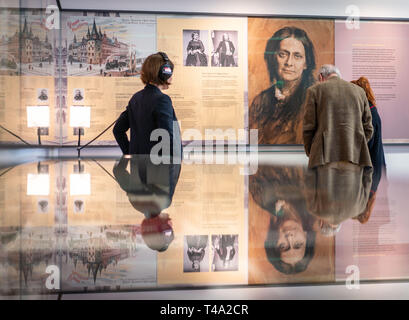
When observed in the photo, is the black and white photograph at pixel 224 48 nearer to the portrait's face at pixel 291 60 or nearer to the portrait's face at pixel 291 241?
the portrait's face at pixel 291 60

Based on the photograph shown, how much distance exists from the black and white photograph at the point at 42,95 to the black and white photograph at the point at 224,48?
3.21m

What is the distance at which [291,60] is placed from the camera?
990 centimetres

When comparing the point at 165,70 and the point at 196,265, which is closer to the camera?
the point at 196,265

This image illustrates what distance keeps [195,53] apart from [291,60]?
6.34 ft

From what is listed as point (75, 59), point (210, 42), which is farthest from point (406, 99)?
point (75, 59)

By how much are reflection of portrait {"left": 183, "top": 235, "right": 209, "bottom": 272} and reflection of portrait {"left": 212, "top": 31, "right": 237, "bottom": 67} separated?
8.97 metres

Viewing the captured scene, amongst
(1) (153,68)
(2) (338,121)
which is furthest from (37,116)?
(2) (338,121)

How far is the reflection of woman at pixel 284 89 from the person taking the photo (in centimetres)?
976

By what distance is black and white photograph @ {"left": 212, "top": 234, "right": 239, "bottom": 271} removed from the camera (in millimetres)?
736

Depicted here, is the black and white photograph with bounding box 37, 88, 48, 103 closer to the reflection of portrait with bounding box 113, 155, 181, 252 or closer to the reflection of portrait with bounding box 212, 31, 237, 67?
the reflection of portrait with bounding box 212, 31, 237, 67

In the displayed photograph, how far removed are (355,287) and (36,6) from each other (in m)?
7.75

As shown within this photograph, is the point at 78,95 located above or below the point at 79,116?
above

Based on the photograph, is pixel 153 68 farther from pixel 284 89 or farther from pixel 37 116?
pixel 284 89

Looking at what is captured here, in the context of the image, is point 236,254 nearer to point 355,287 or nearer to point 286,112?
point 355,287
